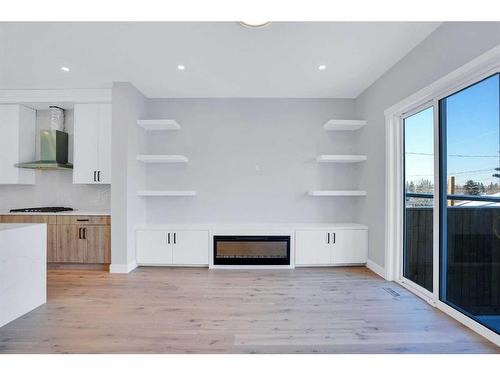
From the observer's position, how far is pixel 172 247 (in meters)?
3.89

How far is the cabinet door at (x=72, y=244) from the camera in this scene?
3.73 meters

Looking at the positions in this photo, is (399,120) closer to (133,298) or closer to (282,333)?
(282,333)

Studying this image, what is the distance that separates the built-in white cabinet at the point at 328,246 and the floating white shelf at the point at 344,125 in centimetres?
164

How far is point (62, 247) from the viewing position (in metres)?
3.74

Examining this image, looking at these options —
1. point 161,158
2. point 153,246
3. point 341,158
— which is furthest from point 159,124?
point 341,158

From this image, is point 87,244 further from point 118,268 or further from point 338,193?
point 338,193

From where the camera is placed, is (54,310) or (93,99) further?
(93,99)

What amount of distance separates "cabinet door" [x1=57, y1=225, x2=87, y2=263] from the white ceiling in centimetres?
213

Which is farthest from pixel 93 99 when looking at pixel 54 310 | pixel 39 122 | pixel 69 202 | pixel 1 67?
pixel 54 310

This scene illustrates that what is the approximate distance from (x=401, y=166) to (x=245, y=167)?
2.30 meters

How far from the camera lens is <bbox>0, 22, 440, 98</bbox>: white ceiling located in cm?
247

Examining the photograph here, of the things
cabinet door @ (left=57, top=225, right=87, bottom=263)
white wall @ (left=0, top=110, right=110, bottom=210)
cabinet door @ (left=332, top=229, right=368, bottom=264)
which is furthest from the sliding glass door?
white wall @ (left=0, top=110, right=110, bottom=210)

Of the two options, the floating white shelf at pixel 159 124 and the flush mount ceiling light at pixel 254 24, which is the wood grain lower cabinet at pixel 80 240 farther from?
the flush mount ceiling light at pixel 254 24
